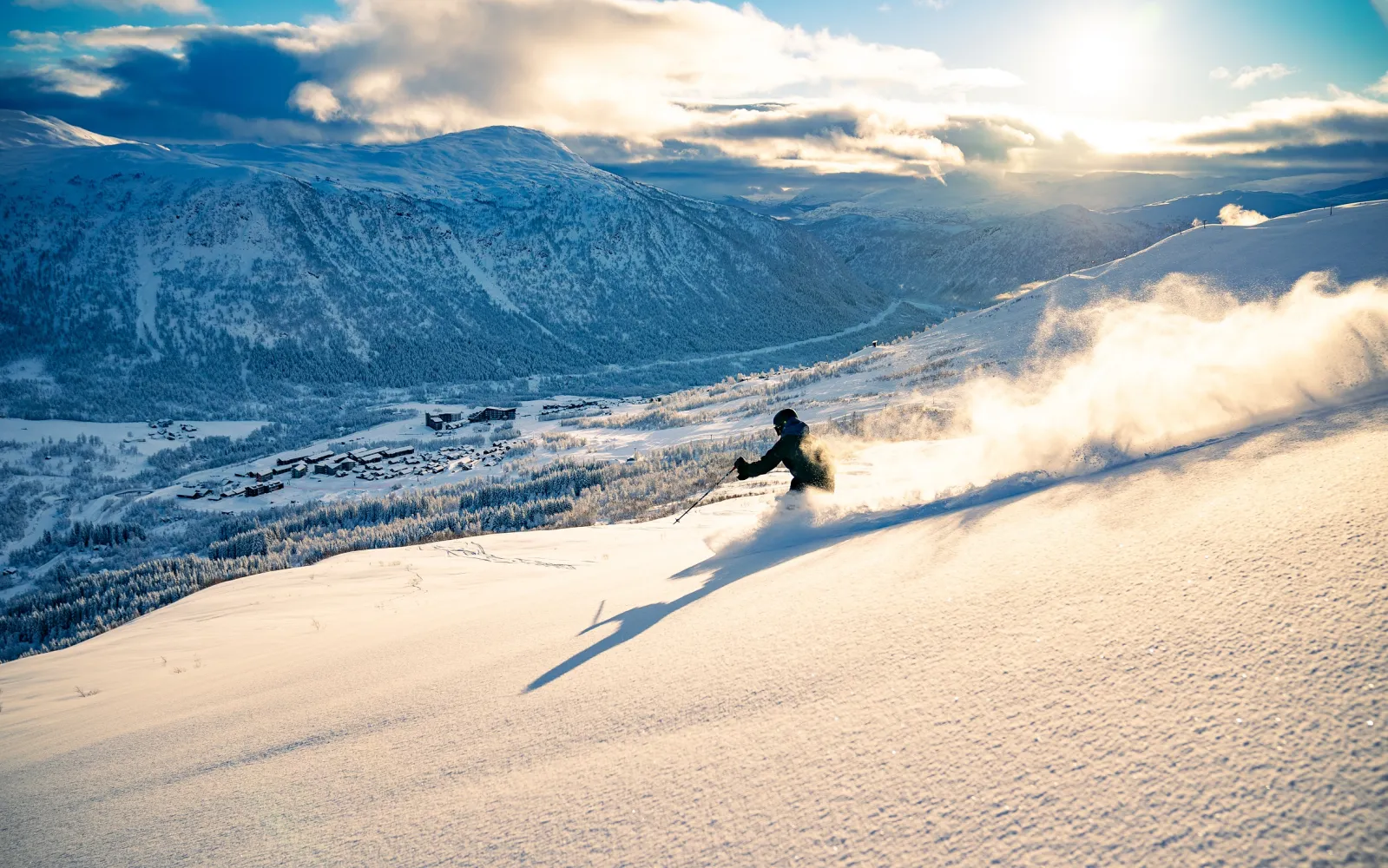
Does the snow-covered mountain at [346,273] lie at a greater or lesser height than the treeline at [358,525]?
greater

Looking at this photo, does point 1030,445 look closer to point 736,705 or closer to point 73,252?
point 736,705

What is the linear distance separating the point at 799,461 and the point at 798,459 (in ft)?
0.10

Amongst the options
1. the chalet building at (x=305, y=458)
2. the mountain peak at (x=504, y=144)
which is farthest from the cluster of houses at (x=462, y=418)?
the mountain peak at (x=504, y=144)

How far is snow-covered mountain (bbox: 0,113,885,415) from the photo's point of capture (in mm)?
78500

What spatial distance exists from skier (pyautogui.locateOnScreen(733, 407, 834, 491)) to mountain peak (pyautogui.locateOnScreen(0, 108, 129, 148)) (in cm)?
14140

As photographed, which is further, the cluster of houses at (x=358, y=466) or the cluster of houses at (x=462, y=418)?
the cluster of houses at (x=462, y=418)

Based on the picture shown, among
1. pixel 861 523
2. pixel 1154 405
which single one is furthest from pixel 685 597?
pixel 1154 405

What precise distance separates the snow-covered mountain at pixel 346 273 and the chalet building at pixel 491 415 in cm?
3539

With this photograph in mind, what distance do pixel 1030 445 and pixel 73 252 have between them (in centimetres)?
11785

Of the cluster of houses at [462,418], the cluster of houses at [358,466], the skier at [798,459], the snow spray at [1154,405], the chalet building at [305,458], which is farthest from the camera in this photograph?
the cluster of houses at [462,418]

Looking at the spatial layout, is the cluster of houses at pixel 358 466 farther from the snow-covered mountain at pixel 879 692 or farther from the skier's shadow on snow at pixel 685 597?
the skier's shadow on snow at pixel 685 597

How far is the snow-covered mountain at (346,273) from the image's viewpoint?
78.5 meters

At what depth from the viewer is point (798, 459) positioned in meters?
7.30

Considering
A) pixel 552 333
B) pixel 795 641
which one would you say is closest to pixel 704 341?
pixel 552 333
